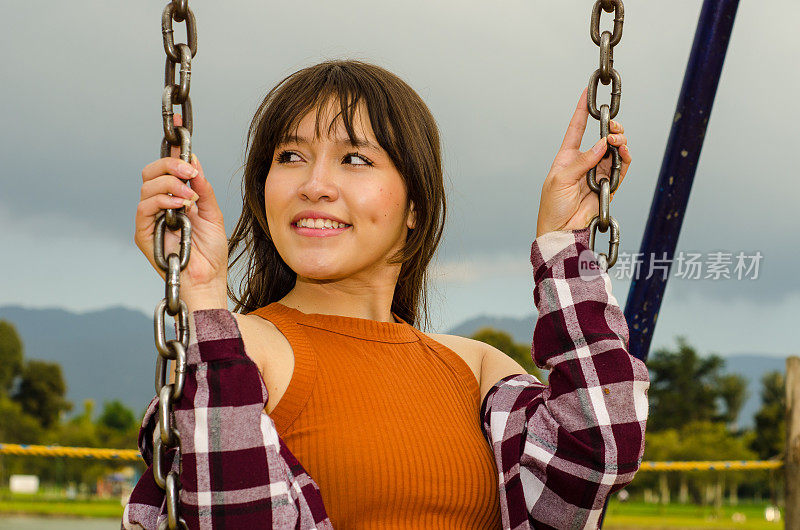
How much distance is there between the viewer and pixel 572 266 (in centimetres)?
140

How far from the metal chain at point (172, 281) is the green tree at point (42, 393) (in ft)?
157

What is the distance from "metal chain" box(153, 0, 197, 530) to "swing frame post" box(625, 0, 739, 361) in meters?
1.16

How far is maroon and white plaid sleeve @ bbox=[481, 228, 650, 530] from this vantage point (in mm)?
1311

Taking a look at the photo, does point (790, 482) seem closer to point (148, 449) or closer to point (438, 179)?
point (438, 179)

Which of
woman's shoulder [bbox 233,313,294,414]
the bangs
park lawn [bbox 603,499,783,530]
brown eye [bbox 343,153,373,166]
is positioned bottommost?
park lawn [bbox 603,499,783,530]

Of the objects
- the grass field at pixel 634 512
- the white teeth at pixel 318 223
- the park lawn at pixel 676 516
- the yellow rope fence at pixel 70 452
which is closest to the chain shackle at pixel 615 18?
the white teeth at pixel 318 223

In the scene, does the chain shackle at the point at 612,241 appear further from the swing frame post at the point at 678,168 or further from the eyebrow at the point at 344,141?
the swing frame post at the point at 678,168

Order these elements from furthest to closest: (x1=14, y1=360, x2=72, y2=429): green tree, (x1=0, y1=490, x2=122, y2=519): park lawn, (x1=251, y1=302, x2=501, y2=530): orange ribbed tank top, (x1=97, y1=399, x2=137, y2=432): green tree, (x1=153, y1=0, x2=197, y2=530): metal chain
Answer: (x1=97, y1=399, x2=137, y2=432): green tree → (x1=14, y1=360, x2=72, y2=429): green tree → (x1=0, y1=490, x2=122, y2=519): park lawn → (x1=251, y1=302, x2=501, y2=530): orange ribbed tank top → (x1=153, y1=0, x2=197, y2=530): metal chain

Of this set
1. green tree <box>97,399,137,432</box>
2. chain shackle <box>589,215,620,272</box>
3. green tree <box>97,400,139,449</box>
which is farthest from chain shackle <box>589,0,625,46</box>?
green tree <box>97,399,137,432</box>

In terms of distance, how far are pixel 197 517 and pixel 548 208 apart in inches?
31.5

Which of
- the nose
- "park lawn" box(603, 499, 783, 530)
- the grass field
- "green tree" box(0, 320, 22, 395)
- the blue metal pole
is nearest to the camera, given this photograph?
the nose

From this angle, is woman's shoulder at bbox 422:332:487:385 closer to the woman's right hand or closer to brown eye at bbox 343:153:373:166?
brown eye at bbox 343:153:373:166

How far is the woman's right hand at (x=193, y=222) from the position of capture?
1107 mm

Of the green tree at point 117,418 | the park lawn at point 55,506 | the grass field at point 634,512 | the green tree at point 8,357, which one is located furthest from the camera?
the green tree at point 117,418
